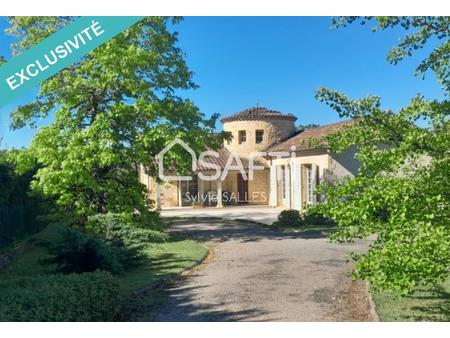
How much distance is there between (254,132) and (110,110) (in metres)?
5.94

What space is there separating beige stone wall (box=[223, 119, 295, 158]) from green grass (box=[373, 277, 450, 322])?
552 cm

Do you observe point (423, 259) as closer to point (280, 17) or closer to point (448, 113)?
point (448, 113)

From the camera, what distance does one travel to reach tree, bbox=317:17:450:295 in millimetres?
4184

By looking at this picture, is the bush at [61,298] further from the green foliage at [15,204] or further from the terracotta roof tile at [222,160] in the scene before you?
the terracotta roof tile at [222,160]

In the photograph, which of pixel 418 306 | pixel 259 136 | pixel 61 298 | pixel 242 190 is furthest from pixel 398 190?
pixel 242 190

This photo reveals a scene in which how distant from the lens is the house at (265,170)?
548 inches

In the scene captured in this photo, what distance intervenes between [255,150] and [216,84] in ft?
31.3

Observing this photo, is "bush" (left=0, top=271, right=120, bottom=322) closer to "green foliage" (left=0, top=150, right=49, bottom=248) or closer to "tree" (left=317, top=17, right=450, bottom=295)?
"tree" (left=317, top=17, right=450, bottom=295)

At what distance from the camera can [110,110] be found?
33.9ft

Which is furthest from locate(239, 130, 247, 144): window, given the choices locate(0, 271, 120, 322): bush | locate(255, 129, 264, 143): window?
locate(0, 271, 120, 322): bush

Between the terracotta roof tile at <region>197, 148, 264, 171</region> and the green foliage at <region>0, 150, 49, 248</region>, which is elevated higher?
the terracotta roof tile at <region>197, 148, 264, 171</region>

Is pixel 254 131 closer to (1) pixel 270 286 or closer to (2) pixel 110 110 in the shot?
(2) pixel 110 110
